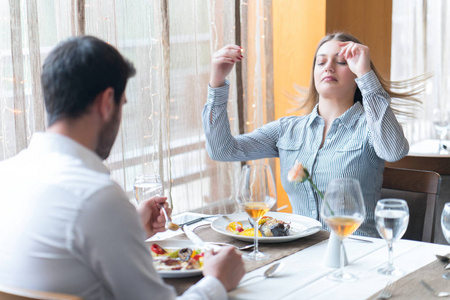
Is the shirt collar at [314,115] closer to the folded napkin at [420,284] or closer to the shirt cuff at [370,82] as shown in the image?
the shirt cuff at [370,82]

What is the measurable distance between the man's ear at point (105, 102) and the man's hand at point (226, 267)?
38 centimetres

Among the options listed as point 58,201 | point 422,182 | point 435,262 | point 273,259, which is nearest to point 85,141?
point 58,201

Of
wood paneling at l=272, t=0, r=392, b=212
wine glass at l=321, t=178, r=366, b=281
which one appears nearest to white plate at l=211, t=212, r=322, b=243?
wine glass at l=321, t=178, r=366, b=281

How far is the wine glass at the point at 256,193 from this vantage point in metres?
1.45

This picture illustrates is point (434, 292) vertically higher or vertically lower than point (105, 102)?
lower

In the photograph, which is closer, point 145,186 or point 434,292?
point 434,292

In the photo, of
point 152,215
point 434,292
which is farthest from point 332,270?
point 152,215

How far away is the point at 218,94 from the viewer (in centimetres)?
219

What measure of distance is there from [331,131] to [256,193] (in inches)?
31.7

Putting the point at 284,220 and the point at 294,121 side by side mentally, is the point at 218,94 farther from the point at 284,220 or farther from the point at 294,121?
the point at 284,220

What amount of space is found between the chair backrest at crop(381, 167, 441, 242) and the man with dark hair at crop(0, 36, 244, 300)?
1.09 meters

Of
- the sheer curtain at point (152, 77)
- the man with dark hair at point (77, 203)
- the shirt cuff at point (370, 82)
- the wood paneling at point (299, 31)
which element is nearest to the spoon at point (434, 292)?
the man with dark hair at point (77, 203)

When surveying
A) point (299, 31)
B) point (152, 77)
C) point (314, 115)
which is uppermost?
point (299, 31)

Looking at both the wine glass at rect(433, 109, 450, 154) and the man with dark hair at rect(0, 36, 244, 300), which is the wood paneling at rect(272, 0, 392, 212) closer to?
the wine glass at rect(433, 109, 450, 154)
